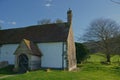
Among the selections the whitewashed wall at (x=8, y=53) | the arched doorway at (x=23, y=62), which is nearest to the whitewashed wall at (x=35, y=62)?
the arched doorway at (x=23, y=62)

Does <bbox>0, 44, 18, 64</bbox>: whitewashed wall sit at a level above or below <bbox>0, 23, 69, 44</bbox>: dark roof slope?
below

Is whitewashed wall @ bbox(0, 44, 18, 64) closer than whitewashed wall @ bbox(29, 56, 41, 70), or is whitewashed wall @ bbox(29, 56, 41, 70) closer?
whitewashed wall @ bbox(29, 56, 41, 70)

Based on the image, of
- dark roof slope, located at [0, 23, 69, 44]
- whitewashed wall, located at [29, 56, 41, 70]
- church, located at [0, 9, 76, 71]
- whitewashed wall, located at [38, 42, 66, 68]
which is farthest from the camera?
dark roof slope, located at [0, 23, 69, 44]

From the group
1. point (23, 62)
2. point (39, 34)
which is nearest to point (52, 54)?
point (23, 62)

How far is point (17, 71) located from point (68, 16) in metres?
12.7

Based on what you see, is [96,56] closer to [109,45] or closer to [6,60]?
[109,45]

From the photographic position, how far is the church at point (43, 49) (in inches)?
1255

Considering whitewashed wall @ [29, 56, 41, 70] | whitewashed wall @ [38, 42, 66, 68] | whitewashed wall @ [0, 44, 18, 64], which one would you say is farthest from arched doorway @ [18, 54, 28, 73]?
whitewashed wall @ [0, 44, 18, 64]

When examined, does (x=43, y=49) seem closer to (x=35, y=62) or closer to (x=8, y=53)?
(x=35, y=62)

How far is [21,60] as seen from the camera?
1275 inches

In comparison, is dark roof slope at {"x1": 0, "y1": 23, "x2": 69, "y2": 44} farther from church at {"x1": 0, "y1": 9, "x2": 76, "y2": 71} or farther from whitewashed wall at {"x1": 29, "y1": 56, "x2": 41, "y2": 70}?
whitewashed wall at {"x1": 29, "y1": 56, "x2": 41, "y2": 70}

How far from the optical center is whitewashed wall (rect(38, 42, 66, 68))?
3225cm

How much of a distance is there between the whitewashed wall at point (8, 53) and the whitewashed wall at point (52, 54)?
19.1ft

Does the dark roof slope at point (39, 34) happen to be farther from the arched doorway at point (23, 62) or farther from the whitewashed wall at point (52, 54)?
the arched doorway at point (23, 62)
